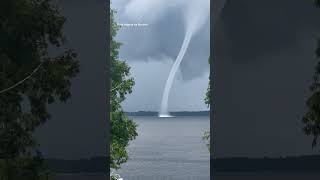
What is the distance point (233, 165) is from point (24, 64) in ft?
35.8

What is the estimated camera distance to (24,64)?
15289 mm

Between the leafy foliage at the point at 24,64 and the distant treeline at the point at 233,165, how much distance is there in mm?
8080

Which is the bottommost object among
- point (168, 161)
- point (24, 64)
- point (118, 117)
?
point (168, 161)

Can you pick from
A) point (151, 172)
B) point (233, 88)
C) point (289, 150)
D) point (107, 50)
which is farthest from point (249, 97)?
point (151, 172)

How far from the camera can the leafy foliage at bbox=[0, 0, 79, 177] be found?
587 inches

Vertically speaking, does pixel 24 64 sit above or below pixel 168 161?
above

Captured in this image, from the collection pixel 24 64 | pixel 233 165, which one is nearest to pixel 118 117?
pixel 233 165

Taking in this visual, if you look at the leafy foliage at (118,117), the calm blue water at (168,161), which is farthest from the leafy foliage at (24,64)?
the calm blue water at (168,161)

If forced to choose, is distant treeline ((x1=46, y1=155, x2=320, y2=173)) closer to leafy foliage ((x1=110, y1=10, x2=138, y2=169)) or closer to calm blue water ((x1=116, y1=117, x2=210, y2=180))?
leafy foliage ((x1=110, y1=10, x2=138, y2=169))

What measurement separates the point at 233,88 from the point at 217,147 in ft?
6.62

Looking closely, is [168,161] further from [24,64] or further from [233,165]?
[24,64]

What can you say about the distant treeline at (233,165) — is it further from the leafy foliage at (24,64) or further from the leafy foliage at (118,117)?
the leafy foliage at (118,117)

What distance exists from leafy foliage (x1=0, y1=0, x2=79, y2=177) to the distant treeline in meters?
8.08

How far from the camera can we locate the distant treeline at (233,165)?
24.1 m
